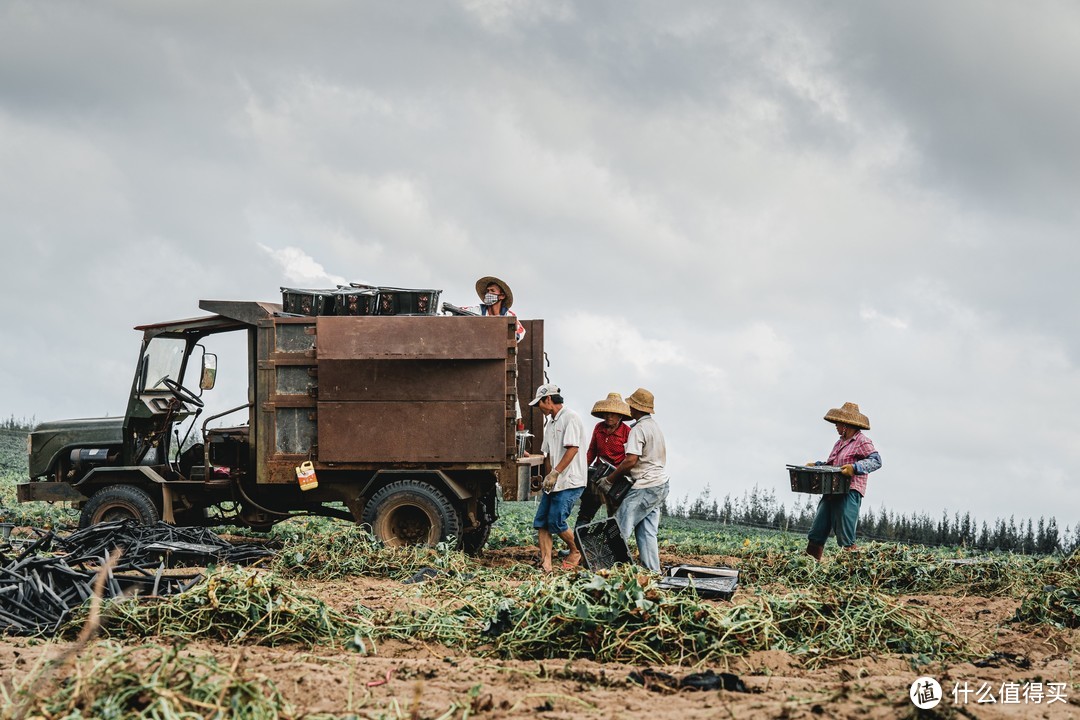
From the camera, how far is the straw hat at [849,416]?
407 inches

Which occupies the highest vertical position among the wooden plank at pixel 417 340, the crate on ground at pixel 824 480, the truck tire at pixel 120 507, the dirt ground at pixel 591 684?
the wooden plank at pixel 417 340

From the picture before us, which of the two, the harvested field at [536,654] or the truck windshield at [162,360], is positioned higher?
the truck windshield at [162,360]

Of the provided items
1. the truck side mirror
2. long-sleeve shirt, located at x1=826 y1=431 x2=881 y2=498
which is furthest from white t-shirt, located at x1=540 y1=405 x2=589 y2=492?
the truck side mirror

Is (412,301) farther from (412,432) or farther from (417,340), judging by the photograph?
(412,432)

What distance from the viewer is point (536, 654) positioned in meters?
5.65

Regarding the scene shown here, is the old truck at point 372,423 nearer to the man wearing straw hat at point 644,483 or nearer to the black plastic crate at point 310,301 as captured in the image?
the black plastic crate at point 310,301

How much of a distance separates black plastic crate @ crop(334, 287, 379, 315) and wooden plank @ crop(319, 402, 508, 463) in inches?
41.8

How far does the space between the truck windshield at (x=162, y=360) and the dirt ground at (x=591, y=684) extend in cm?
595

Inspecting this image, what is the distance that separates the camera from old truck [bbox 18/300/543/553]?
10.3 metres

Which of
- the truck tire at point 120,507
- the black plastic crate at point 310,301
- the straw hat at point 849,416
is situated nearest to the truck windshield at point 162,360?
the truck tire at point 120,507

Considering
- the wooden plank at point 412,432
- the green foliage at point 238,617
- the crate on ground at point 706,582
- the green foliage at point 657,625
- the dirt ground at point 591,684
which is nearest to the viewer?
the dirt ground at point 591,684

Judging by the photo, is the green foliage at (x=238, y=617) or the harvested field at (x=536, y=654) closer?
the harvested field at (x=536, y=654)

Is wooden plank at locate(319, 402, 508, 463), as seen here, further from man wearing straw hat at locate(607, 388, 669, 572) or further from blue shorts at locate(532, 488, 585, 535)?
man wearing straw hat at locate(607, 388, 669, 572)

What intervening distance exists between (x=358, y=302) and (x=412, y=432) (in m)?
1.60
